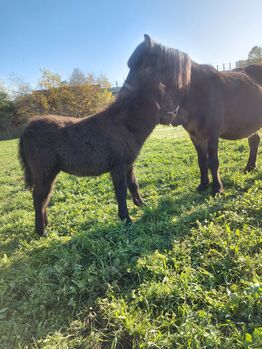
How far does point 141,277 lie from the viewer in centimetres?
251

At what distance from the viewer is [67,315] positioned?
2230 millimetres

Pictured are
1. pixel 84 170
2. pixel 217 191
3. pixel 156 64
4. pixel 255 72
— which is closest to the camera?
pixel 84 170

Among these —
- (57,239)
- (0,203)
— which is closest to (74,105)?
(0,203)

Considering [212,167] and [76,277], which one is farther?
[212,167]

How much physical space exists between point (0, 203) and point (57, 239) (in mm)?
2927

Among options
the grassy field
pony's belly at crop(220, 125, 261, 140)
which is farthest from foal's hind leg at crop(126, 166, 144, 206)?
pony's belly at crop(220, 125, 261, 140)

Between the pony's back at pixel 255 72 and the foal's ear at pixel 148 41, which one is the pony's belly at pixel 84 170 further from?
the pony's back at pixel 255 72

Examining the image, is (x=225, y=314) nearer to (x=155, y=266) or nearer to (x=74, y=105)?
(x=155, y=266)

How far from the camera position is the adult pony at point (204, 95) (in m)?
3.82

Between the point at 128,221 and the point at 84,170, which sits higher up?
the point at 84,170

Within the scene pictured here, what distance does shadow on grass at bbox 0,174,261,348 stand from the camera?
Answer: 7.23 ft

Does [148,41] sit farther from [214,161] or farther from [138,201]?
[138,201]

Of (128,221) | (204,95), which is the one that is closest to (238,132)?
(204,95)

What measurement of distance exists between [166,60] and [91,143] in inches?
66.7
